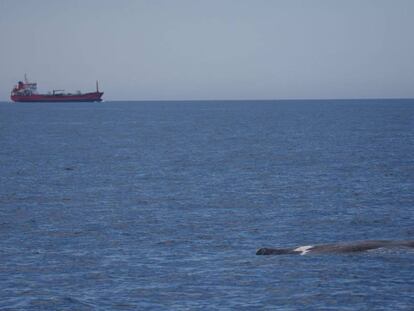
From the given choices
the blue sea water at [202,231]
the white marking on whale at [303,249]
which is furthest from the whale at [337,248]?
the blue sea water at [202,231]

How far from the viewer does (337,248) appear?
3108 cm

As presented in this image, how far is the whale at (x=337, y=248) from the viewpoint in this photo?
30.7 metres

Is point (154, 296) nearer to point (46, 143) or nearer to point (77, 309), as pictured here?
point (77, 309)

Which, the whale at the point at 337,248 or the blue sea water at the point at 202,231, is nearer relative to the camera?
the blue sea water at the point at 202,231

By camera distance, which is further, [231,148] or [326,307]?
[231,148]

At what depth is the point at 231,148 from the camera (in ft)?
298

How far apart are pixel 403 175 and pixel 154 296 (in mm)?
36009

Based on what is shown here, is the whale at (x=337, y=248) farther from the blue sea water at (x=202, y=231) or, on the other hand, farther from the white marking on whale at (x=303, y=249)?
the blue sea water at (x=202, y=231)

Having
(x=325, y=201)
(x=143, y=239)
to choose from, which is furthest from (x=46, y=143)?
(x=143, y=239)

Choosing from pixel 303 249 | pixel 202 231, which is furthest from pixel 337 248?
pixel 202 231

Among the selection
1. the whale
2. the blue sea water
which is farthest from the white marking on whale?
the blue sea water

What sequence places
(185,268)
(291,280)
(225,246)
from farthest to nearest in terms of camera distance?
1. (225,246)
2. (185,268)
3. (291,280)

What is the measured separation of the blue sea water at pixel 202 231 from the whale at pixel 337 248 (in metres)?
0.60

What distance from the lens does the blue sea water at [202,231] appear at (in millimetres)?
25094
